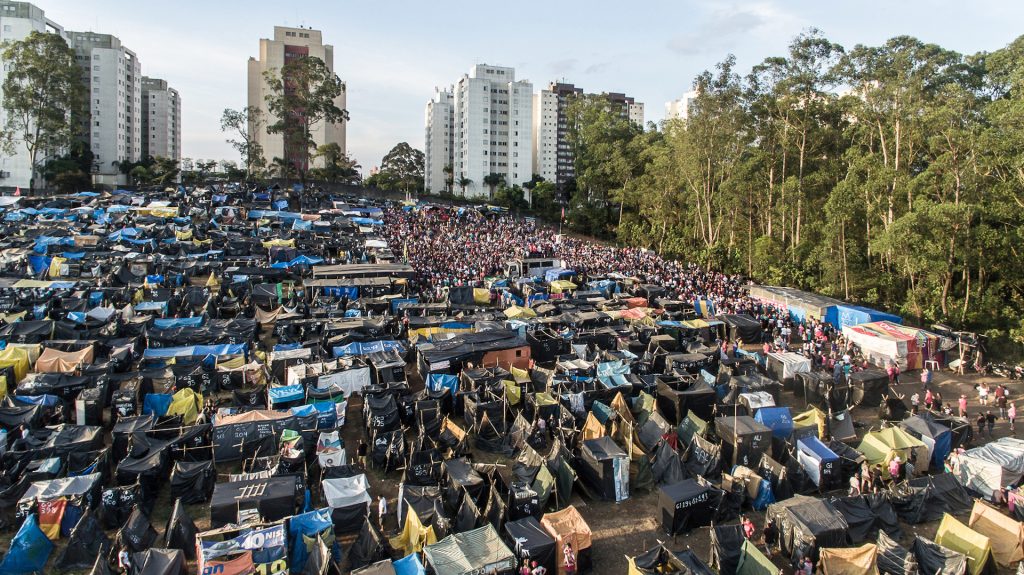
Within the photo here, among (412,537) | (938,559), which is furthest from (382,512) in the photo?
(938,559)

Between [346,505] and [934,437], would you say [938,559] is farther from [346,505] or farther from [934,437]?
[346,505]

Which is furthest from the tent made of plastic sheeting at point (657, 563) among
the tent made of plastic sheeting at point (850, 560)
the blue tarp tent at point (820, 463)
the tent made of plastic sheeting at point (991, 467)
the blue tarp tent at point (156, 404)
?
the blue tarp tent at point (156, 404)

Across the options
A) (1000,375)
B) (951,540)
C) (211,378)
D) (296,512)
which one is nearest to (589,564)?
(296,512)

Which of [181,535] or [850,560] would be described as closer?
[850,560]

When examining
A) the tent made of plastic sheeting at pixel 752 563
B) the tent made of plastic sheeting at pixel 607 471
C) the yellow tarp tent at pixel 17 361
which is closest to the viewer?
the tent made of plastic sheeting at pixel 752 563

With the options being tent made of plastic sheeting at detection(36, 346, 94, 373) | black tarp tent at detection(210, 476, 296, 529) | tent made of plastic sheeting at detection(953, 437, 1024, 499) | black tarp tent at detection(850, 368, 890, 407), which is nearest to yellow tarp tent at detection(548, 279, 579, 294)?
black tarp tent at detection(850, 368, 890, 407)

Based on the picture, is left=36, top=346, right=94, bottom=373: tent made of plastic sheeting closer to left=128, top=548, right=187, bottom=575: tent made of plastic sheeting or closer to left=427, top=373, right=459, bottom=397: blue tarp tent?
left=427, top=373, right=459, bottom=397: blue tarp tent

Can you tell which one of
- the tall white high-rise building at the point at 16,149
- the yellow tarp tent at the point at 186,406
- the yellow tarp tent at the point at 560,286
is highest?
the tall white high-rise building at the point at 16,149

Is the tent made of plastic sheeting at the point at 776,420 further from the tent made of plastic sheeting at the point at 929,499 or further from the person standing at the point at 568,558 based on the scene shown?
the person standing at the point at 568,558
